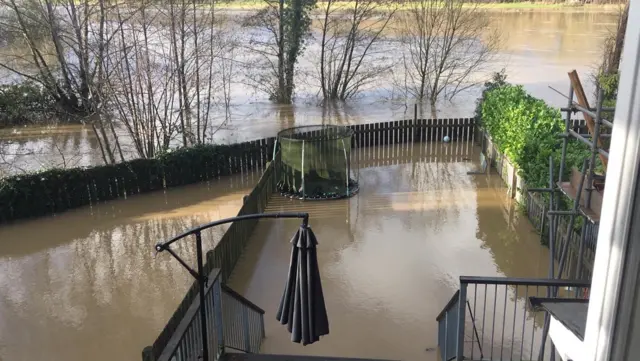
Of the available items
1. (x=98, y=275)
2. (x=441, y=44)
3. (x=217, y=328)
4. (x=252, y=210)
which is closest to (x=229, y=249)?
(x=252, y=210)

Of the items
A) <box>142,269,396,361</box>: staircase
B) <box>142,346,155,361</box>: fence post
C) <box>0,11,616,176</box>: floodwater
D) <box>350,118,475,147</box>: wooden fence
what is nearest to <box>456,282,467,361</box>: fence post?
<box>142,269,396,361</box>: staircase

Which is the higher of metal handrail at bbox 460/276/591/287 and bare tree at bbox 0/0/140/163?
bare tree at bbox 0/0/140/163

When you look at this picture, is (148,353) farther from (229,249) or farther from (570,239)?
(570,239)

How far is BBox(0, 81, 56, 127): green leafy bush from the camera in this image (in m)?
19.6

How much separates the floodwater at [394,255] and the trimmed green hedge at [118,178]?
2449mm

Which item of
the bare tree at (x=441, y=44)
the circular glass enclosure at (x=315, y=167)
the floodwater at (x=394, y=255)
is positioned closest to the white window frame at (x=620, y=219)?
the floodwater at (x=394, y=255)

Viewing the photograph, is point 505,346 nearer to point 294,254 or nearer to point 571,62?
point 294,254

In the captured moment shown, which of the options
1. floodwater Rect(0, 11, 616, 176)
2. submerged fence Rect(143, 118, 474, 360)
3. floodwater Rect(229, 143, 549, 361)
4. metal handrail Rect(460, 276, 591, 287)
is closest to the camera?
metal handrail Rect(460, 276, 591, 287)

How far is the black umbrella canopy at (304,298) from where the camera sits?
4.34 metres

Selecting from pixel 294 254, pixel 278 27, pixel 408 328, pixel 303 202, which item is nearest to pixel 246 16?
pixel 278 27

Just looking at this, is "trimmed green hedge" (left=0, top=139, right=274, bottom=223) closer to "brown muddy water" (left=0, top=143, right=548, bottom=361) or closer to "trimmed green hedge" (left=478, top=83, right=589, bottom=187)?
"brown muddy water" (left=0, top=143, right=548, bottom=361)

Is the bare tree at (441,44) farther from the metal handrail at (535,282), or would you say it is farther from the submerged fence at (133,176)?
the metal handrail at (535,282)

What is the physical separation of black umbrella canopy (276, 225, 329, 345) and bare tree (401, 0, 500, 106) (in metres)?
20.7

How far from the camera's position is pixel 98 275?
9156 mm
